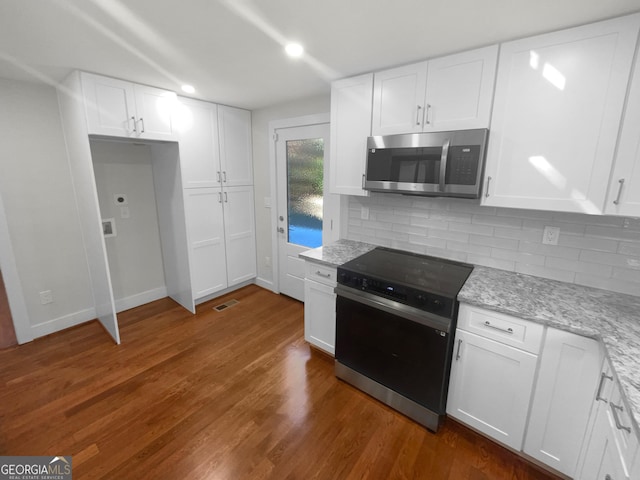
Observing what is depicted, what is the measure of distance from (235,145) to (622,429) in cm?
370

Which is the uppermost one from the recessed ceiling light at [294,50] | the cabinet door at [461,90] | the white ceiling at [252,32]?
the recessed ceiling light at [294,50]

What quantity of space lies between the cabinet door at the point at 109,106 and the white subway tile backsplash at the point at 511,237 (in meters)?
2.14

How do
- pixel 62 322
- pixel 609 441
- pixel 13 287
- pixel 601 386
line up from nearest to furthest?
pixel 609 441
pixel 601 386
pixel 13 287
pixel 62 322

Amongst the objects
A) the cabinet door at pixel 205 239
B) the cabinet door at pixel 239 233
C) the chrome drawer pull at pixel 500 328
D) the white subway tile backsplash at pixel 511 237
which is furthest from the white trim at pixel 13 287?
the chrome drawer pull at pixel 500 328

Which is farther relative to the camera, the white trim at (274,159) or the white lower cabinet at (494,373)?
the white trim at (274,159)

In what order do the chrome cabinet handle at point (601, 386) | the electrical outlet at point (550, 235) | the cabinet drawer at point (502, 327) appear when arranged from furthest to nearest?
the electrical outlet at point (550, 235) → the cabinet drawer at point (502, 327) → the chrome cabinet handle at point (601, 386)

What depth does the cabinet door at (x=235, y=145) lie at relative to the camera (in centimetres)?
329

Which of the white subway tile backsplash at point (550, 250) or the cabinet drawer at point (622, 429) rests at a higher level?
the white subway tile backsplash at point (550, 250)

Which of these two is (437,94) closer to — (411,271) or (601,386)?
(411,271)

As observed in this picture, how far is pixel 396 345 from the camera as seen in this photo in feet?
6.16

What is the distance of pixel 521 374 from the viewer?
154cm

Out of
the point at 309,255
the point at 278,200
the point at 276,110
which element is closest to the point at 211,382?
the point at 309,255

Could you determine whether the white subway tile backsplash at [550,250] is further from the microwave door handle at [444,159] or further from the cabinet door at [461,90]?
the cabinet door at [461,90]

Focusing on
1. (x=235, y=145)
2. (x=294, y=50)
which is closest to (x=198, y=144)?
(x=235, y=145)
